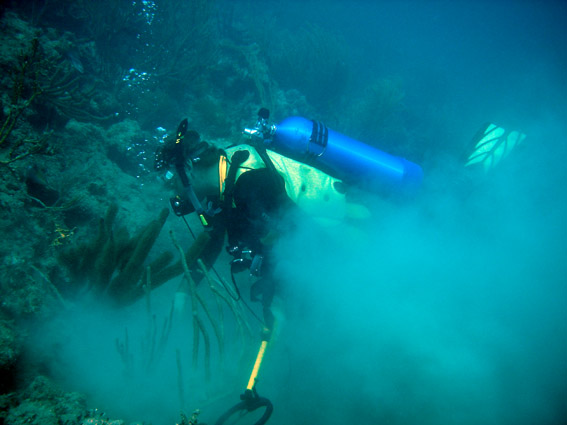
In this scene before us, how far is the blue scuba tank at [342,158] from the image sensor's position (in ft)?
11.2

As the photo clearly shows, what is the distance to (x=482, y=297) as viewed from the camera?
366 centimetres

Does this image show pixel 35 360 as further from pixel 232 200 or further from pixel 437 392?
pixel 437 392

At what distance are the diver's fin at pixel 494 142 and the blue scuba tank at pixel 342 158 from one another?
1352 mm

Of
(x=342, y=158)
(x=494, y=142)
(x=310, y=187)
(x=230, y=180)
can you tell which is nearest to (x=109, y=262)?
(x=230, y=180)

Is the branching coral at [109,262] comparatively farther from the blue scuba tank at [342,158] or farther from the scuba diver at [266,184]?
the blue scuba tank at [342,158]

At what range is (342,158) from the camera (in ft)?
11.5

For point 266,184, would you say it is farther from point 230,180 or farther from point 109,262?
point 109,262

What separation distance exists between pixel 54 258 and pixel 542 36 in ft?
220

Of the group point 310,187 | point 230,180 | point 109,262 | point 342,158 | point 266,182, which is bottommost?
point 109,262

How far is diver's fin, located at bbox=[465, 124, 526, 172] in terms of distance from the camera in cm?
404

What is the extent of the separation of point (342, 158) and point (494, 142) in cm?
251

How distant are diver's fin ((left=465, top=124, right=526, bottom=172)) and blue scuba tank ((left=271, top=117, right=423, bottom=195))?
1.35 meters

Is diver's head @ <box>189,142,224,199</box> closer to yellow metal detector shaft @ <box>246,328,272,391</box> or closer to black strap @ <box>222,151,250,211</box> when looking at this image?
black strap @ <box>222,151,250,211</box>

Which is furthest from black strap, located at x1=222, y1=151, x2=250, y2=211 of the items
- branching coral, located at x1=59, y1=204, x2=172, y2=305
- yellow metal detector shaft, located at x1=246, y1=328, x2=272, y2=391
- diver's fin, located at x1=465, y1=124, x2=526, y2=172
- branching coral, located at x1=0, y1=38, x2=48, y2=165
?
diver's fin, located at x1=465, y1=124, x2=526, y2=172
